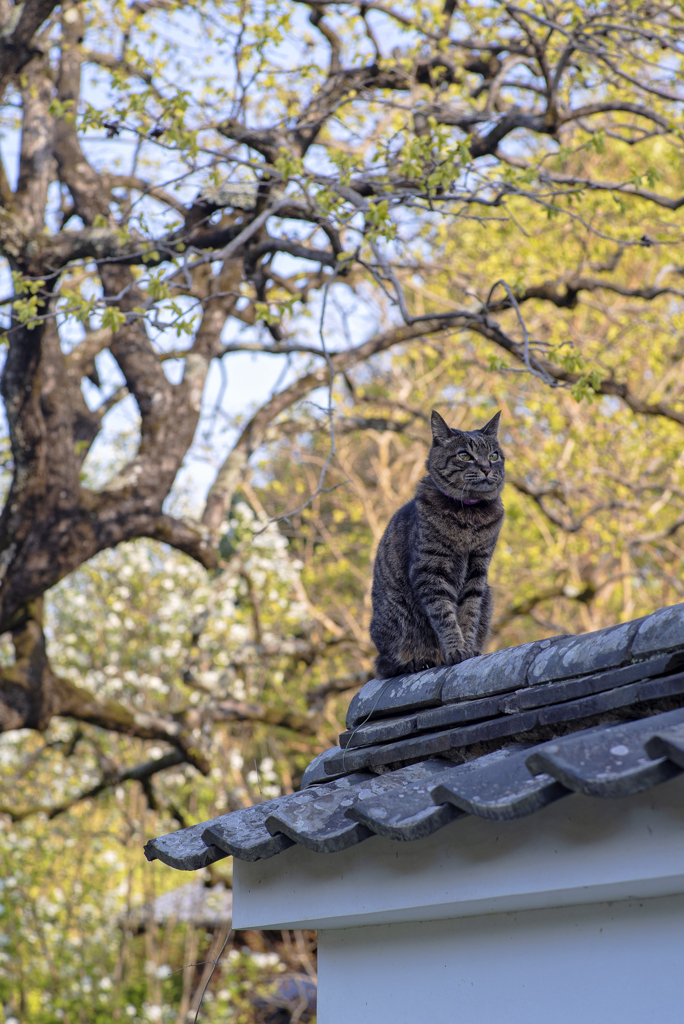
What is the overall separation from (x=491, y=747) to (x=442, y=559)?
1.21 meters

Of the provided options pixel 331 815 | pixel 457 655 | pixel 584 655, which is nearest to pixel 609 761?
pixel 584 655

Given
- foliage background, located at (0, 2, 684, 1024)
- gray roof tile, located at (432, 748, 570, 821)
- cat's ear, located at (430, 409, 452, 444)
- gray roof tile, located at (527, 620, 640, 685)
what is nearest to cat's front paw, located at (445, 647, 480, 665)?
gray roof tile, located at (527, 620, 640, 685)

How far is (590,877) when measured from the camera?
1.78m

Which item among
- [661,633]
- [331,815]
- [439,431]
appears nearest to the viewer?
[661,633]

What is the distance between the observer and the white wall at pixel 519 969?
191 cm

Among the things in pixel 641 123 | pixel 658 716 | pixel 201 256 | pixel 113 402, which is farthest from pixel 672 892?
pixel 641 123

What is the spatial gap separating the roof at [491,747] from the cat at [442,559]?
43 cm

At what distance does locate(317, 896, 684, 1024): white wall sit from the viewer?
1.91 meters

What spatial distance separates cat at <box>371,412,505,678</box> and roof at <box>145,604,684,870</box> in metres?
0.43

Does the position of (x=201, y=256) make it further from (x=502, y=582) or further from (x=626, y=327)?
(x=502, y=582)

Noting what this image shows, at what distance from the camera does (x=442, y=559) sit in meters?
3.54

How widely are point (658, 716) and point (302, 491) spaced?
919cm

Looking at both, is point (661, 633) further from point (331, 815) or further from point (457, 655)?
point (457, 655)

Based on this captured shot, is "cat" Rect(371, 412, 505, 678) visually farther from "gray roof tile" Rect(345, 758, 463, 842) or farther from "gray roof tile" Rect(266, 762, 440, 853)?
"gray roof tile" Rect(345, 758, 463, 842)
